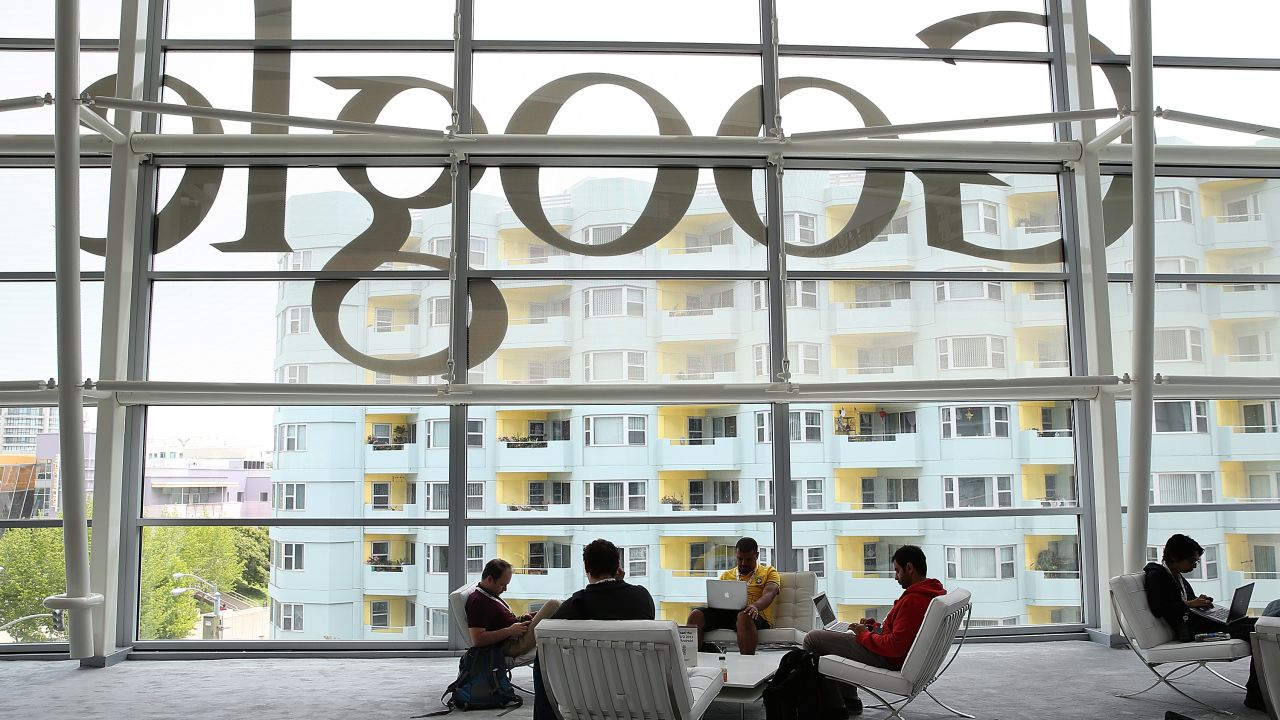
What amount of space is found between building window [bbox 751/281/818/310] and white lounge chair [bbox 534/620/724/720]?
13.9ft

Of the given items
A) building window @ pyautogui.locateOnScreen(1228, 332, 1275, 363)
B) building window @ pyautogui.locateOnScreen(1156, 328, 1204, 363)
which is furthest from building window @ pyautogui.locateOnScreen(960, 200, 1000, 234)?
building window @ pyautogui.locateOnScreen(1228, 332, 1275, 363)

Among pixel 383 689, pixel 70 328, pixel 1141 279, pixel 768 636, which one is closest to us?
pixel 383 689

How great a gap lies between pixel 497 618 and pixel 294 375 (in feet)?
11.3

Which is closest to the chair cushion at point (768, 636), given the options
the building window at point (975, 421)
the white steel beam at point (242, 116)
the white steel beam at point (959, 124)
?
the building window at point (975, 421)

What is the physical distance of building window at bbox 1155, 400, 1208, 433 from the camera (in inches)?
328

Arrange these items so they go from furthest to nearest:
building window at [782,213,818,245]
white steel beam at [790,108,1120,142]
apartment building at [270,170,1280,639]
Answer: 1. building window at [782,213,818,245]
2. apartment building at [270,170,1280,639]
3. white steel beam at [790,108,1120,142]

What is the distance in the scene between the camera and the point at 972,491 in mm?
8117

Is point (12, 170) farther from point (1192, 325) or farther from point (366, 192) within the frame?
point (1192, 325)

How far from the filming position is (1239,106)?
888 cm

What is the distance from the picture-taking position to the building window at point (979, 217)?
27.5 feet

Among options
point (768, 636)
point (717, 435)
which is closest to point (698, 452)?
point (717, 435)

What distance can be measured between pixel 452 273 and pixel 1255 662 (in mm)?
6611

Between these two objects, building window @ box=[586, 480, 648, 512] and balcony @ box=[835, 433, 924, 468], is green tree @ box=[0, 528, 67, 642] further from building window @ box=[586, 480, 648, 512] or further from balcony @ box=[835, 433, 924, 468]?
balcony @ box=[835, 433, 924, 468]

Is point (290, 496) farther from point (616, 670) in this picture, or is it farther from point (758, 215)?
point (758, 215)
